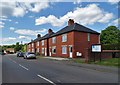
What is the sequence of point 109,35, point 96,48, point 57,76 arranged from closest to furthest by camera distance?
1. point 57,76
2. point 96,48
3. point 109,35

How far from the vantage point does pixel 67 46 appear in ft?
154

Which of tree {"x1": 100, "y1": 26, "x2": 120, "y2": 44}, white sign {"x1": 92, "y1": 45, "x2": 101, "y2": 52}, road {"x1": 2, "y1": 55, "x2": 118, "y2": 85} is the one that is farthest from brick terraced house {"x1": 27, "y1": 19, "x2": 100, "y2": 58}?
tree {"x1": 100, "y1": 26, "x2": 120, "y2": 44}

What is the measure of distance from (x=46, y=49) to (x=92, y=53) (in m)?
37.3

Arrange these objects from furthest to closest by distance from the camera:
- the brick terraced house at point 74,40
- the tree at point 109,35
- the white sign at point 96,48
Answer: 1. the tree at point 109,35
2. the brick terraced house at point 74,40
3. the white sign at point 96,48

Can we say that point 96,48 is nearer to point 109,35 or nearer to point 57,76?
point 57,76

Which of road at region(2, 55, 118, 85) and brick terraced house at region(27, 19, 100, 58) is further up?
brick terraced house at region(27, 19, 100, 58)

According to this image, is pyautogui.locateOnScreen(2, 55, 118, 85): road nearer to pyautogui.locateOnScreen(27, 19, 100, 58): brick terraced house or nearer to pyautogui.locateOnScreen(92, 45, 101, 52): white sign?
pyautogui.locateOnScreen(92, 45, 101, 52): white sign

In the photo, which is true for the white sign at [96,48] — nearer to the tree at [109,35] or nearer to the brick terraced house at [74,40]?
the brick terraced house at [74,40]

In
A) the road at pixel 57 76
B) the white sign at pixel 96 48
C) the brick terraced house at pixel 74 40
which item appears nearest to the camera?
the road at pixel 57 76

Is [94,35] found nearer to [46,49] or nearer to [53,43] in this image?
[53,43]

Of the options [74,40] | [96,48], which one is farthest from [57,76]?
[74,40]

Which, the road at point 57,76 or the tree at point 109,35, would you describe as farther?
the tree at point 109,35

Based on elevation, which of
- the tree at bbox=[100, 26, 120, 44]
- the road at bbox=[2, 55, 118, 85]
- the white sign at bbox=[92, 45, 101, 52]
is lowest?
the road at bbox=[2, 55, 118, 85]

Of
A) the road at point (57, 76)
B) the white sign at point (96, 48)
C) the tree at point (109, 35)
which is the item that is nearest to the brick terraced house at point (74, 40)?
the white sign at point (96, 48)
